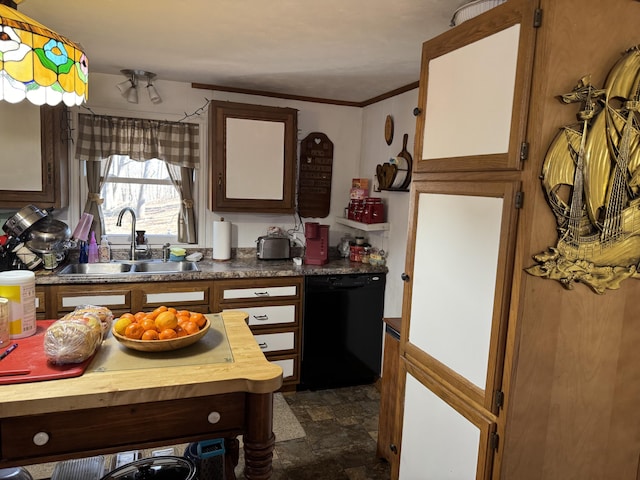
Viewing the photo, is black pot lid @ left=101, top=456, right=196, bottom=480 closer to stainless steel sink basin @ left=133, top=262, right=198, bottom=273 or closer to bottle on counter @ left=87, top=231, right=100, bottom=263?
stainless steel sink basin @ left=133, top=262, right=198, bottom=273

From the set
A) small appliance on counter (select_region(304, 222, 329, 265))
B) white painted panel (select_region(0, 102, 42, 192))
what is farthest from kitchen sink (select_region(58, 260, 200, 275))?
small appliance on counter (select_region(304, 222, 329, 265))

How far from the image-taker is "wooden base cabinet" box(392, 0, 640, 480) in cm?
139

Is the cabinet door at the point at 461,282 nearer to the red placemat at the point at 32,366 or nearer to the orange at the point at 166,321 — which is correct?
the orange at the point at 166,321

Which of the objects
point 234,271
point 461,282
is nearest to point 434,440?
point 461,282

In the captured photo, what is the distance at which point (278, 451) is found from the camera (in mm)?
2598

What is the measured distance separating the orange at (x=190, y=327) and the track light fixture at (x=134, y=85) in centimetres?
228

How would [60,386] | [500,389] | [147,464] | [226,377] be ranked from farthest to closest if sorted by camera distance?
1. [147,464]
2. [500,389]
3. [226,377]
4. [60,386]

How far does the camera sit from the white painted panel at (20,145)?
2846 millimetres

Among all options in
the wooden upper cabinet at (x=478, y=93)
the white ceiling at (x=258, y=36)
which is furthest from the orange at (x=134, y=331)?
the white ceiling at (x=258, y=36)

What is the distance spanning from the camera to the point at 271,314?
3240mm

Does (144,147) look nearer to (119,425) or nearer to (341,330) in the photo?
(341,330)

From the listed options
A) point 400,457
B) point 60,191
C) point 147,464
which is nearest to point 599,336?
point 400,457

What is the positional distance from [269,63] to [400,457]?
7.97 ft

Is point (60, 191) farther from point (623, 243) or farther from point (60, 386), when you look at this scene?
point (623, 243)
